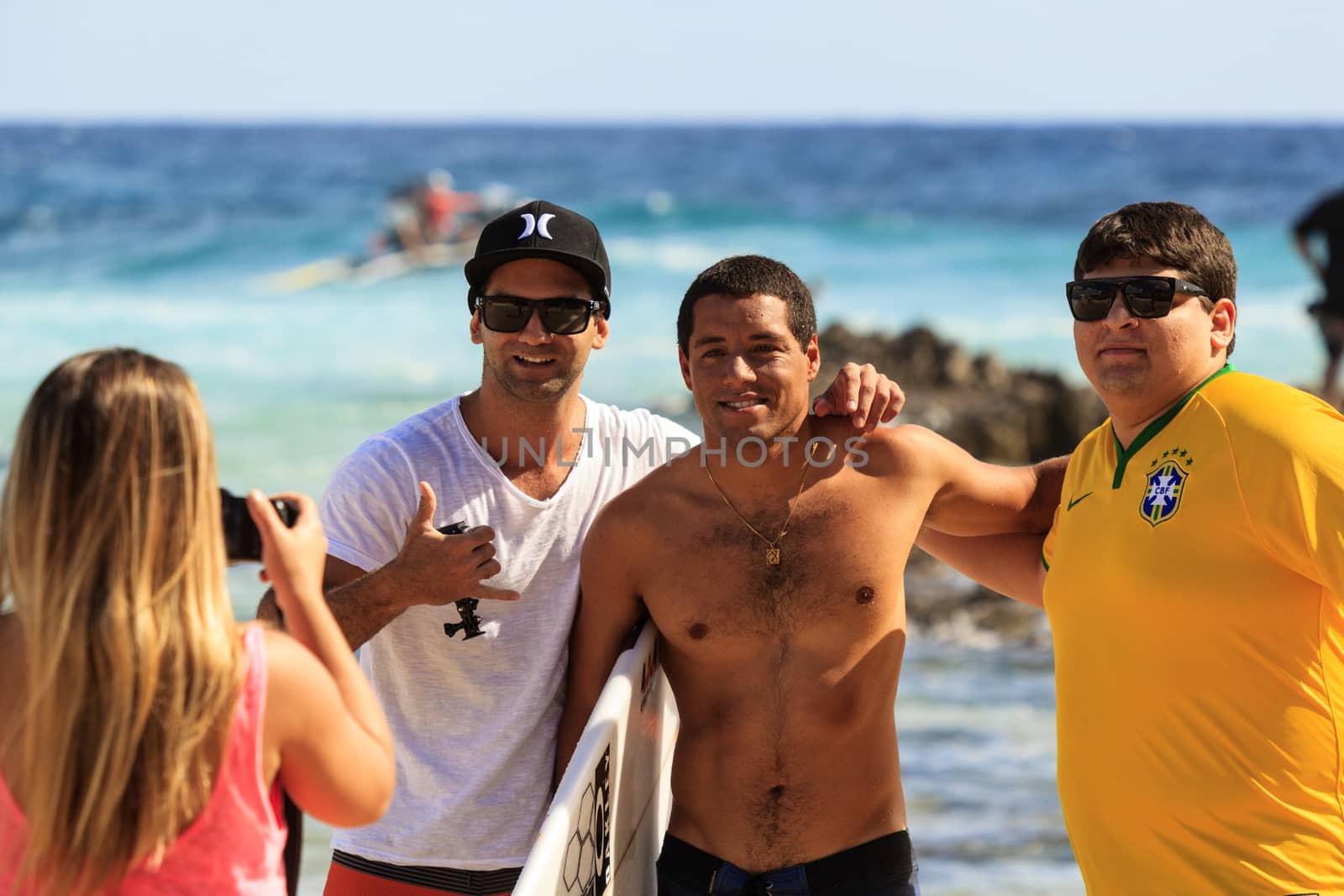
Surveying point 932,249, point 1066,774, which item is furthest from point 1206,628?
point 932,249

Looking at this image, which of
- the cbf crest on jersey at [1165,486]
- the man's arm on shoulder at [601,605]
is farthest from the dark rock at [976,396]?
the cbf crest on jersey at [1165,486]

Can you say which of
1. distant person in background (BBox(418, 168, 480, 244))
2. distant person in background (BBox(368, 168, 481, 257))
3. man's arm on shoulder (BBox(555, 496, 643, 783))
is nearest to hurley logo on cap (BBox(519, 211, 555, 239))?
man's arm on shoulder (BBox(555, 496, 643, 783))

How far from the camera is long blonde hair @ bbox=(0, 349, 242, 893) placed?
6.15 ft

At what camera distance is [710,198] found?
34.7m

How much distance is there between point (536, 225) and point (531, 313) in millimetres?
209

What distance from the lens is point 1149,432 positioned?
2.75 m

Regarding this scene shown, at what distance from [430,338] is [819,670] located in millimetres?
19490

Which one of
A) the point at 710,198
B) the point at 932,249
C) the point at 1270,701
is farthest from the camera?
the point at 710,198

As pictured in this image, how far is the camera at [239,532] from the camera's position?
2.14m

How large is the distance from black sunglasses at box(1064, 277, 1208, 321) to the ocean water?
3686 mm

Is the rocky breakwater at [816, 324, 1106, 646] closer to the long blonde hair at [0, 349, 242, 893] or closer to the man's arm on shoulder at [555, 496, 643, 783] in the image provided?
the man's arm on shoulder at [555, 496, 643, 783]

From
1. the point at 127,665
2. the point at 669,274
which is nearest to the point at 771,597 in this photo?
the point at 127,665

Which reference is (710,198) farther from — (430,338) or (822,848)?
(822,848)

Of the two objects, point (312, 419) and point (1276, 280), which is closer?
point (312, 419)
